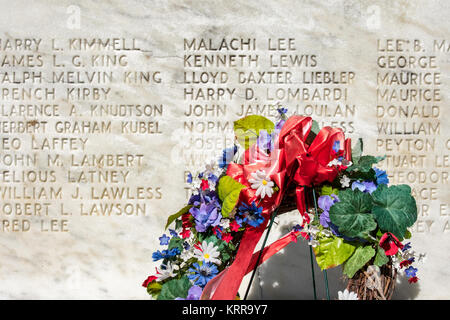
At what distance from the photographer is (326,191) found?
2734 millimetres

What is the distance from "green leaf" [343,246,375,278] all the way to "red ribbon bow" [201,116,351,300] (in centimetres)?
32

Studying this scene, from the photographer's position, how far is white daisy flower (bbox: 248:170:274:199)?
266 centimetres

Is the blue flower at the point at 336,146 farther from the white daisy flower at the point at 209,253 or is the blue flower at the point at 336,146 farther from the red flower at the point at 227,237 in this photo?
the white daisy flower at the point at 209,253

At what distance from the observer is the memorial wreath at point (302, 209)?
2619mm

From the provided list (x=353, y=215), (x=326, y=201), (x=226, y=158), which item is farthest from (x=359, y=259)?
(x=226, y=158)

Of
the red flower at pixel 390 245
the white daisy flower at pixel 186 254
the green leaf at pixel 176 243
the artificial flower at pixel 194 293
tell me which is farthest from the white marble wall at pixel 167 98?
the red flower at pixel 390 245

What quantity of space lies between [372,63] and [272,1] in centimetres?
97

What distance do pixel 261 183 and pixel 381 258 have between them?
2.42 feet

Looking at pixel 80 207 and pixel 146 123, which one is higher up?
pixel 146 123

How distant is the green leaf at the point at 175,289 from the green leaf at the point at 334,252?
771 millimetres

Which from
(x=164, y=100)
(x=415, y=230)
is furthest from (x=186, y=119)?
(x=415, y=230)

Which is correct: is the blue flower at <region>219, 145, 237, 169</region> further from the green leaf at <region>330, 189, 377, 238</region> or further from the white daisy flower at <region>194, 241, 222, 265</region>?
the green leaf at <region>330, 189, 377, 238</region>

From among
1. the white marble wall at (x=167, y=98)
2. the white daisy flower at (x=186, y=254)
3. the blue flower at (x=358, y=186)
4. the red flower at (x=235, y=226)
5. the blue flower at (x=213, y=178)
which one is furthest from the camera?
the white marble wall at (x=167, y=98)
